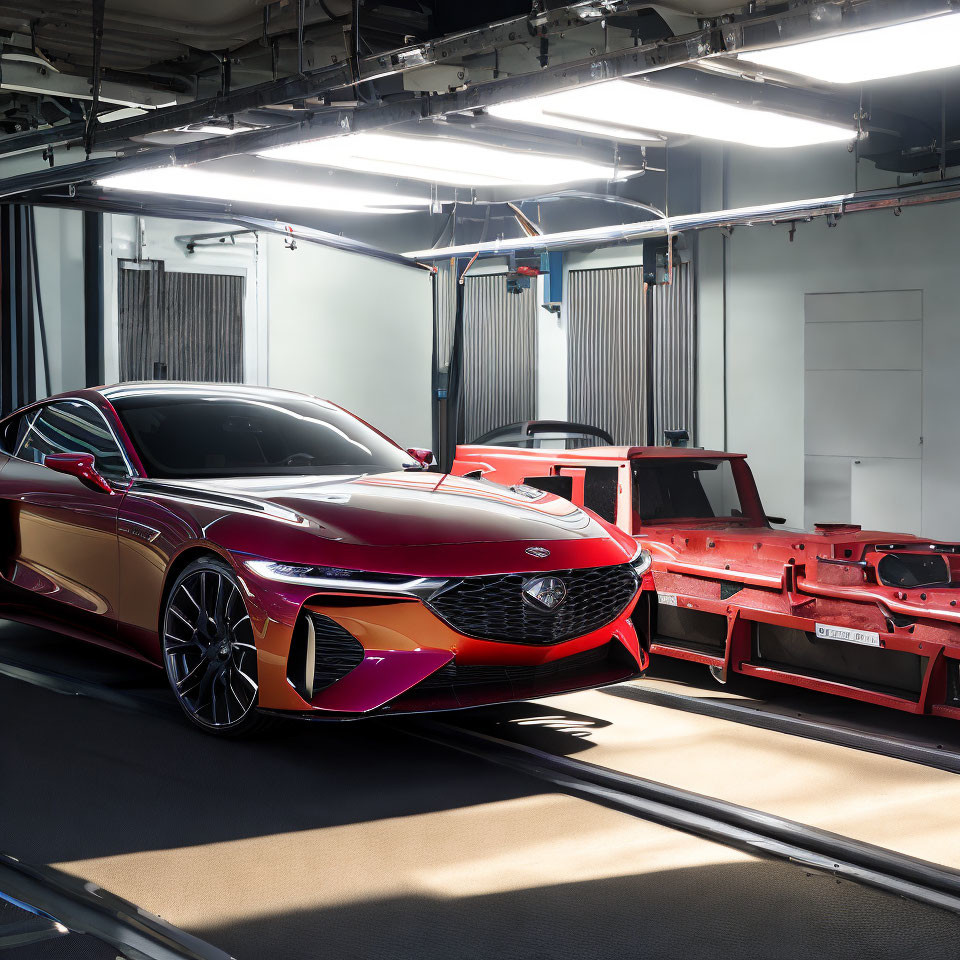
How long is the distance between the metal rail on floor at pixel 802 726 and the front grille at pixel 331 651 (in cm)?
190

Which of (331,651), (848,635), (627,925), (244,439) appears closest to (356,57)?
(244,439)

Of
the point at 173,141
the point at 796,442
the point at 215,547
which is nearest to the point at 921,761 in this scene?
the point at 215,547

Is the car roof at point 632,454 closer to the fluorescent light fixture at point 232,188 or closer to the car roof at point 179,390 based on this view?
the car roof at point 179,390

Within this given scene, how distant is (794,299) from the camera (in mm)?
11250

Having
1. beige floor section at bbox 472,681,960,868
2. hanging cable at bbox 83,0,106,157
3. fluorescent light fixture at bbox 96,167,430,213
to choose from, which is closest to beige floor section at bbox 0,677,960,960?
beige floor section at bbox 472,681,960,868

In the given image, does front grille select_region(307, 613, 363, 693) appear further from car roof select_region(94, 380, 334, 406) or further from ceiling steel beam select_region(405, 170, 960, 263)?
ceiling steel beam select_region(405, 170, 960, 263)

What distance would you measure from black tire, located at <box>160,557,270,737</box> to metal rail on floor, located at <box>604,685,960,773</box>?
1.94 metres

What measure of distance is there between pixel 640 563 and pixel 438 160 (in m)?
3.33

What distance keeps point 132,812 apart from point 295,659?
0.72m

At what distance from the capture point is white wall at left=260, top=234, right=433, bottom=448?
13.1 meters

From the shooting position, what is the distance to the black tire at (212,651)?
430 cm

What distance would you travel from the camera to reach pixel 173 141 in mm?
7297

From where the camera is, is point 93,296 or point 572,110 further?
point 93,296

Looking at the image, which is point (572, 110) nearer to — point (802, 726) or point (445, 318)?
point (802, 726)
